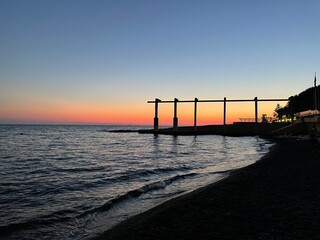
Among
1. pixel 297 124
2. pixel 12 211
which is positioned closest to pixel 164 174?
pixel 12 211

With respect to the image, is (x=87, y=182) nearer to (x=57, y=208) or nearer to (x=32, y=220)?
(x=57, y=208)

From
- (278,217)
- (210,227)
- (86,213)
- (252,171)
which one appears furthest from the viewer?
(252,171)

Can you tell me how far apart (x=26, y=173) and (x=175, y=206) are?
10302 millimetres

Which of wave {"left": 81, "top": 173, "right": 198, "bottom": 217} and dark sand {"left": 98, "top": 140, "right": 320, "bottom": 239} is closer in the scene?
dark sand {"left": 98, "top": 140, "right": 320, "bottom": 239}

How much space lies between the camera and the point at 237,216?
6414 millimetres

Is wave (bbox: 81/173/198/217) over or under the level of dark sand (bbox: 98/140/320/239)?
under

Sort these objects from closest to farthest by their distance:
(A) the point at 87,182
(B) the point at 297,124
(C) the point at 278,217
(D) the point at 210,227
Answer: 1. (D) the point at 210,227
2. (C) the point at 278,217
3. (A) the point at 87,182
4. (B) the point at 297,124

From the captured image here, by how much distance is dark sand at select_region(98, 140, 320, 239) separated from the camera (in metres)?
5.36

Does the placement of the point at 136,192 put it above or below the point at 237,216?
below

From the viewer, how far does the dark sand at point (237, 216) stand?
5359 mm

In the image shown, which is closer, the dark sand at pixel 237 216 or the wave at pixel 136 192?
the dark sand at pixel 237 216

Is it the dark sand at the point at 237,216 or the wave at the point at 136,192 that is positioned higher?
the dark sand at the point at 237,216

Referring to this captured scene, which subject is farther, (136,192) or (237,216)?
(136,192)

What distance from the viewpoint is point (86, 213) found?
7.80m
